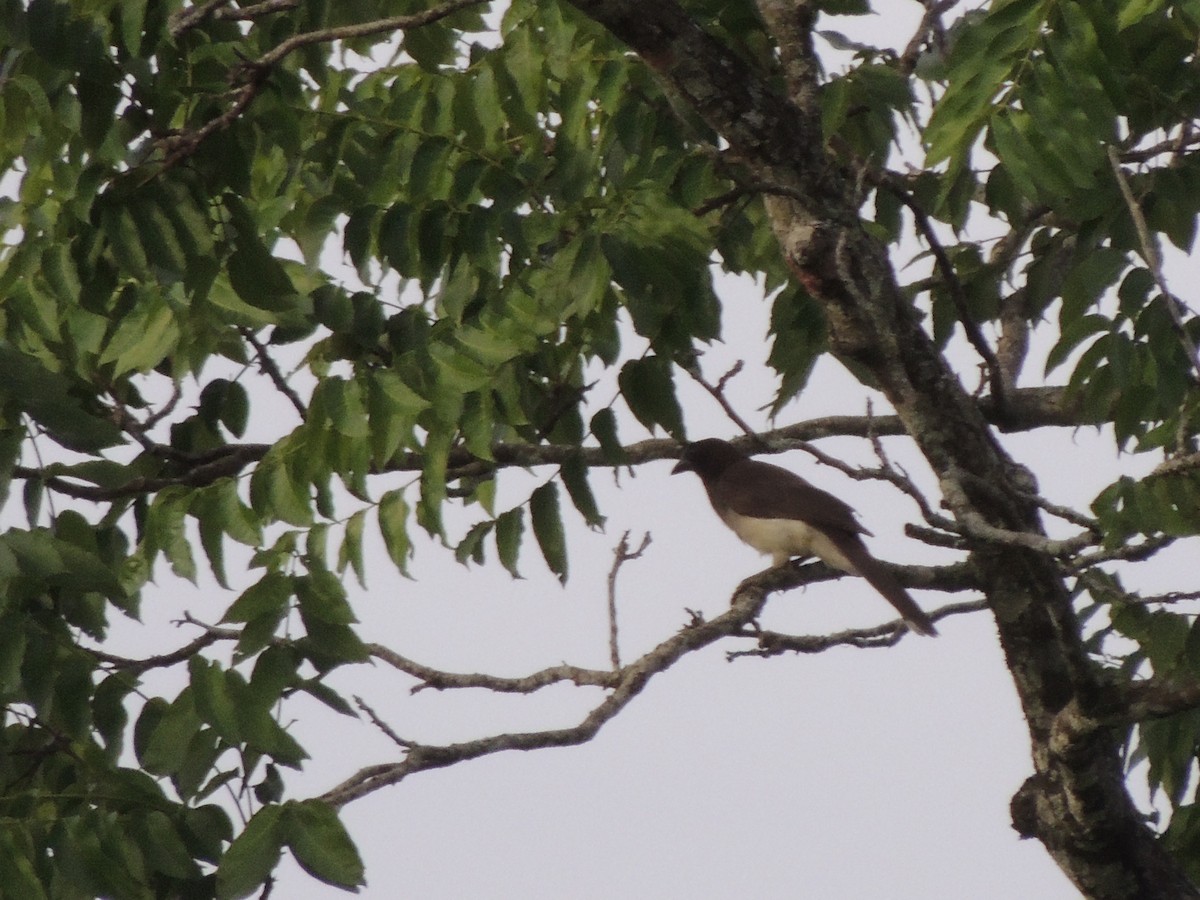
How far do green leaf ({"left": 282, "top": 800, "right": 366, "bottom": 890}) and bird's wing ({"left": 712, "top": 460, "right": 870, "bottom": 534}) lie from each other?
4.24 meters

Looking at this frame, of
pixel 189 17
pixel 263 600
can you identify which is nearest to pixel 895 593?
pixel 263 600

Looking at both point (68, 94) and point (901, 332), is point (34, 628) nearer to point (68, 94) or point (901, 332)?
point (68, 94)

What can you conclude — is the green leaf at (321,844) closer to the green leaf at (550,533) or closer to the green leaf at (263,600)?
the green leaf at (263,600)

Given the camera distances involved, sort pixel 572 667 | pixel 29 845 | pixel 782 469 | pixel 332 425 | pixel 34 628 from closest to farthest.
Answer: pixel 29 845 < pixel 34 628 < pixel 332 425 < pixel 572 667 < pixel 782 469

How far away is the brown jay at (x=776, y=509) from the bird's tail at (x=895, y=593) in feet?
0.46

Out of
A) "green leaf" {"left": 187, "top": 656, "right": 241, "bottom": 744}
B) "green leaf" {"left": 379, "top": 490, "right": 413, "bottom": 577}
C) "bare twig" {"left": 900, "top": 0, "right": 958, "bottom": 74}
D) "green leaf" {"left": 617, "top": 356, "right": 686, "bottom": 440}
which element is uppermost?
"bare twig" {"left": 900, "top": 0, "right": 958, "bottom": 74}

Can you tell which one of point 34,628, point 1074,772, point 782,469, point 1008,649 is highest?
point 782,469

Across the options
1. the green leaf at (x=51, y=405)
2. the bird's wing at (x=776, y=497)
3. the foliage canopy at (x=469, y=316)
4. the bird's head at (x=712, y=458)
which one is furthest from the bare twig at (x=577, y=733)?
the bird's head at (x=712, y=458)

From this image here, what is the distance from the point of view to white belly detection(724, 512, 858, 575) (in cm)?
741

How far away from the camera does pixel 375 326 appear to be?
430 centimetres

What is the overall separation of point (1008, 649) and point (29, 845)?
8.64ft

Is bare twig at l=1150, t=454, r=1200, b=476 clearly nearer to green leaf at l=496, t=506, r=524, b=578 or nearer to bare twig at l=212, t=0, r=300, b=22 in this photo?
green leaf at l=496, t=506, r=524, b=578

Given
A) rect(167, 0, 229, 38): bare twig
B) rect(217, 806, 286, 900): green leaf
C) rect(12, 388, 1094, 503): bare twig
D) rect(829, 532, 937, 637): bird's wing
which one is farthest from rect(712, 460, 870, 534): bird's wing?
rect(217, 806, 286, 900): green leaf

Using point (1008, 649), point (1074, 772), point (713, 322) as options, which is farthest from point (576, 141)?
point (1074, 772)
